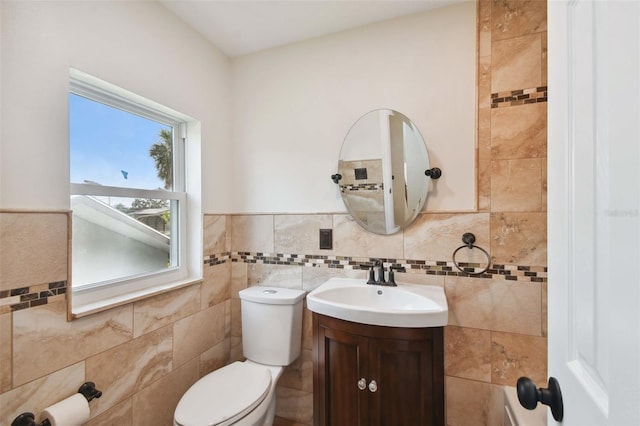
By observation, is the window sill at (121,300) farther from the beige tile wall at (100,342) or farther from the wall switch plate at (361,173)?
the wall switch plate at (361,173)

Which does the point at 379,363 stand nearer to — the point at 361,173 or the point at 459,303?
the point at 459,303

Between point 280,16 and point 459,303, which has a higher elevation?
point 280,16

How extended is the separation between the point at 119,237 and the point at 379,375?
1.41 metres

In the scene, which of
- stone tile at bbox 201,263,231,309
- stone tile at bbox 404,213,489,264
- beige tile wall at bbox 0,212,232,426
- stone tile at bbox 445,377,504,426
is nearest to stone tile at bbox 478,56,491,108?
stone tile at bbox 404,213,489,264

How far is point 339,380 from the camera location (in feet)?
4.13

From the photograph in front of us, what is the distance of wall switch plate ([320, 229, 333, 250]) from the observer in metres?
1.68

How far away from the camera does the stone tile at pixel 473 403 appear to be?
4.42ft

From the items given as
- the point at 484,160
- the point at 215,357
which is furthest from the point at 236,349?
the point at 484,160

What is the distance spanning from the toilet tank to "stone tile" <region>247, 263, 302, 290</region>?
0.33 feet

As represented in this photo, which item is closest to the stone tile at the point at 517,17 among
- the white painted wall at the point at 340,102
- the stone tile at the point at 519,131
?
the white painted wall at the point at 340,102

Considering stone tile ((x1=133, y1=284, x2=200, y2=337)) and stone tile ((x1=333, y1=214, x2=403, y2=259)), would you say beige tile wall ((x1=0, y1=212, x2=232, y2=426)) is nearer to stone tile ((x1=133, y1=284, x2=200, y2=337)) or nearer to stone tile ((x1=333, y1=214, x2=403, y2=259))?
stone tile ((x1=133, y1=284, x2=200, y2=337))
